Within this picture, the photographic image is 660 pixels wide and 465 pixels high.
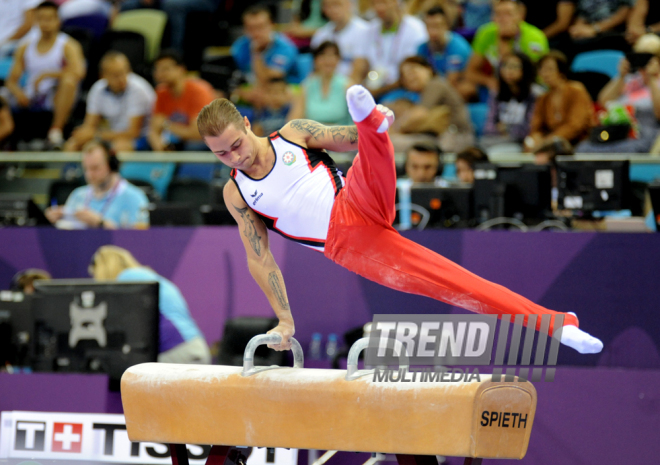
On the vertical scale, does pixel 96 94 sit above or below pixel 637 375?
above

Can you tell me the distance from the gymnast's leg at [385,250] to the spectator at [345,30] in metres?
4.56

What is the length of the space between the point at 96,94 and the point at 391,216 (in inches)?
214

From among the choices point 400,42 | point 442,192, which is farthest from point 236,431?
point 400,42

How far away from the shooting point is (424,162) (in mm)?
5488

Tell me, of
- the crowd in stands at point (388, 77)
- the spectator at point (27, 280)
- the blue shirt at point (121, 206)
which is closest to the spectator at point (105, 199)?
the blue shirt at point (121, 206)

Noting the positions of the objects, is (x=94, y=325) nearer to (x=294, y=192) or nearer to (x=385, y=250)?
(x=294, y=192)

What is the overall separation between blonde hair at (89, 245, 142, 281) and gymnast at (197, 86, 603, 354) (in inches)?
79.7

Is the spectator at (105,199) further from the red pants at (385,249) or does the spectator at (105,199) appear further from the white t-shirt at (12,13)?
the white t-shirt at (12,13)

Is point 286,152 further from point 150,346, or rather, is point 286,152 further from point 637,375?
point 637,375

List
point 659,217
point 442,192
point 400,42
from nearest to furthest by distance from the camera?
1. point 659,217
2. point 442,192
3. point 400,42

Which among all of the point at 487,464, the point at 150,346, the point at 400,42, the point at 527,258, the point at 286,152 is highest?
the point at 400,42

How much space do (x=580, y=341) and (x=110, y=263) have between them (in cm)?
349

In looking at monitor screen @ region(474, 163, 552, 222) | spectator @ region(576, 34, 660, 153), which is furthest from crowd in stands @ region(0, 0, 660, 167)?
monitor screen @ region(474, 163, 552, 222)

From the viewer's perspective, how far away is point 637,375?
3889 mm
